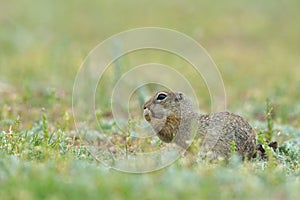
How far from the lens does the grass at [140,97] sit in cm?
452

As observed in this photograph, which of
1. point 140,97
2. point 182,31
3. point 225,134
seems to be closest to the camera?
point 225,134

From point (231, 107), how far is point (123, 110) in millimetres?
1994

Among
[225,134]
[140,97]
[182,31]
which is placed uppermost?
[182,31]

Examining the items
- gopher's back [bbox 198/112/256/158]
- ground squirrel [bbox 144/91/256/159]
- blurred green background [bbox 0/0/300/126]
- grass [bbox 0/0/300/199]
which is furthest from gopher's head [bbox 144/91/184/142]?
blurred green background [bbox 0/0/300/126]

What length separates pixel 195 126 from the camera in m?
6.58

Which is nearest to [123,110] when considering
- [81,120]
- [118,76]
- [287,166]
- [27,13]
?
[118,76]

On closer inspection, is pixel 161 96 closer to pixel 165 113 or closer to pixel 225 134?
pixel 165 113

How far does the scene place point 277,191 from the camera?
15.1 feet

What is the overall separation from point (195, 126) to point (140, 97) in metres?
3.05

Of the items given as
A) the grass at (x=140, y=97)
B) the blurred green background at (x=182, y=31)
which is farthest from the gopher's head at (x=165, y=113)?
the blurred green background at (x=182, y=31)

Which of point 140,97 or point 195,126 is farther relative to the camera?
point 140,97

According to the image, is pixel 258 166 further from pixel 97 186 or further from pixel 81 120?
pixel 81 120

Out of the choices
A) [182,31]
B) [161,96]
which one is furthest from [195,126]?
[182,31]

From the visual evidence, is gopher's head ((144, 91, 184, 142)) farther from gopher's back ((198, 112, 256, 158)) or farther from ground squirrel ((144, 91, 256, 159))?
gopher's back ((198, 112, 256, 158))
